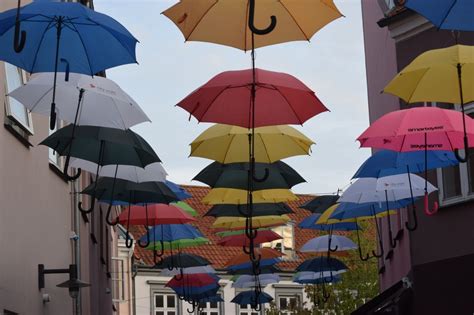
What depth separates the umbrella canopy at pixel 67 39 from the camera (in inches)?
461

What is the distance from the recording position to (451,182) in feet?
64.0

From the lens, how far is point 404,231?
21.8 m

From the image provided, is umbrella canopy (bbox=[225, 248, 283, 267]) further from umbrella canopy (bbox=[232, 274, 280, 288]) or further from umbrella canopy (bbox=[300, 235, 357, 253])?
umbrella canopy (bbox=[232, 274, 280, 288])

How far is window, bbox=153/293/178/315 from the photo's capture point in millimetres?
56281

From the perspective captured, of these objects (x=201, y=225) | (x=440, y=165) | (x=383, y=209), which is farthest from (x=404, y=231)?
(x=201, y=225)

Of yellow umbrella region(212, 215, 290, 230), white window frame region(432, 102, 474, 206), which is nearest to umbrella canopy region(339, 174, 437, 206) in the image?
white window frame region(432, 102, 474, 206)

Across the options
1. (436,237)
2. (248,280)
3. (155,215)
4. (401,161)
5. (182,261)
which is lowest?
(436,237)

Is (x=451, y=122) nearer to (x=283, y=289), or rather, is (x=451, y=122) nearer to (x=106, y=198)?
(x=106, y=198)

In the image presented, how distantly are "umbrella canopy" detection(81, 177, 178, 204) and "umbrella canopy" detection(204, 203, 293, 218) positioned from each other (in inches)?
148

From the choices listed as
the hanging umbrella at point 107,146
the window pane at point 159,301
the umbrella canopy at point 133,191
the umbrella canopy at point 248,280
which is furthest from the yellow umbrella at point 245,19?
the window pane at point 159,301

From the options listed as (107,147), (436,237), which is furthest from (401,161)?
(107,147)

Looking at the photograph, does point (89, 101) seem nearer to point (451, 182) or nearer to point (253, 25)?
point (253, 25)

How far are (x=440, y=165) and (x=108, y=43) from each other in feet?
19.6

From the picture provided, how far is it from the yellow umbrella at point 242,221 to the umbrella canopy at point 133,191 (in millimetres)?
5774
